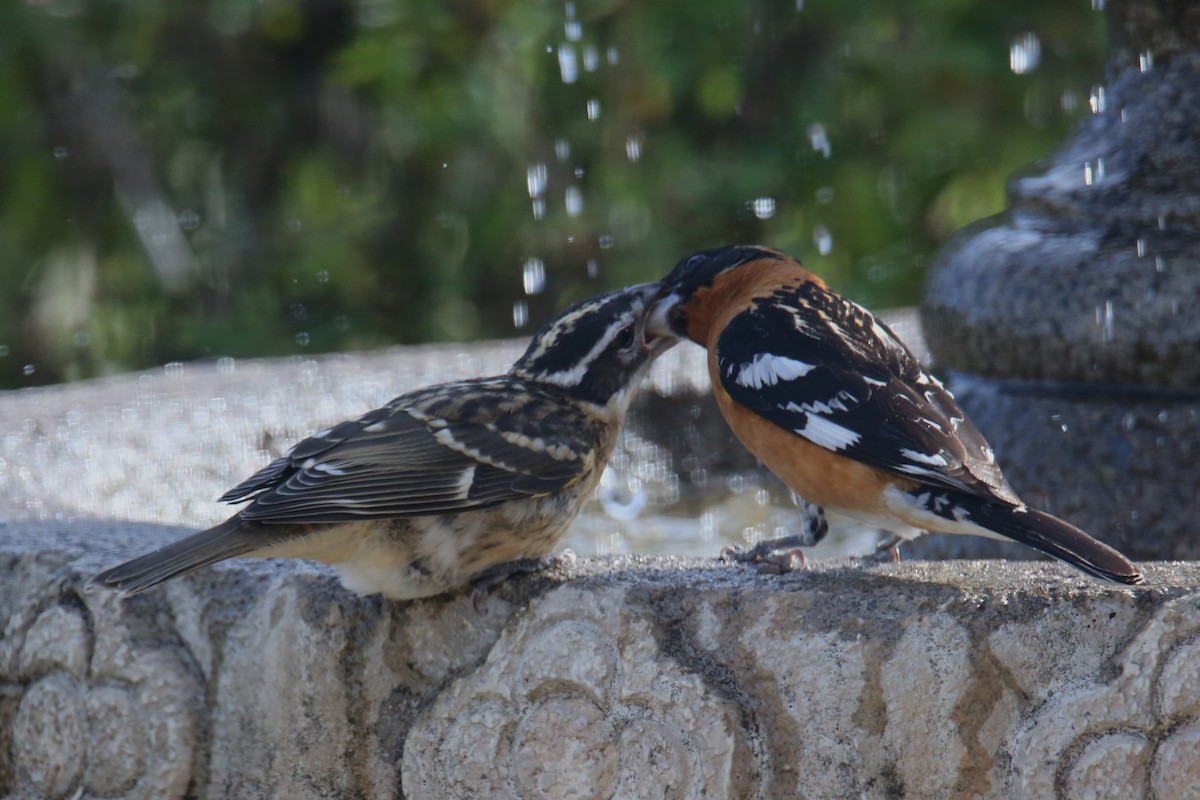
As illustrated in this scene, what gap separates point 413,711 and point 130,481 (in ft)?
5.00

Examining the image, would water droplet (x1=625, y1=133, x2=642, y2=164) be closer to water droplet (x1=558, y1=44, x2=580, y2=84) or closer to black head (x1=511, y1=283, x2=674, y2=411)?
water droplet (x1=558, y1=44, x2=580, y2=84)

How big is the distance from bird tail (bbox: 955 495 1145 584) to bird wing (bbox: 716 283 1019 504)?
0.12ft

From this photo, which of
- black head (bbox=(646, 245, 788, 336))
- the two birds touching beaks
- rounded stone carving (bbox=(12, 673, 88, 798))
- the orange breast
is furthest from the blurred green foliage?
rounded stone carving (bbox=(12, 673, 88, 798))

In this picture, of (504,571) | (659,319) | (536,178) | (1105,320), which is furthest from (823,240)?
(504,571)

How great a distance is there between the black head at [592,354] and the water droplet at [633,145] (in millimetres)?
4729

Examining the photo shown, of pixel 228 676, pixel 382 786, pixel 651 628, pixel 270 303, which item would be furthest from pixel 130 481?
pixel 270 303

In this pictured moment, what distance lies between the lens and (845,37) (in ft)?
25.0

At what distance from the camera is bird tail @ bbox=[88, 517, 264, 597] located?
2400 millimetres

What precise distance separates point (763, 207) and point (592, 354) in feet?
15.8

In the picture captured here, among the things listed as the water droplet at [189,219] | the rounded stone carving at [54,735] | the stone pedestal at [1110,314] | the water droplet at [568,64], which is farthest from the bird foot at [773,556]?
the water droplet at [189,219]

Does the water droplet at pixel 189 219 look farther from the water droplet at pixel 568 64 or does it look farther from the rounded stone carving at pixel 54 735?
the rounded stone carving at pixel 54 735

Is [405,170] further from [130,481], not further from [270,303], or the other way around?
[130,481]

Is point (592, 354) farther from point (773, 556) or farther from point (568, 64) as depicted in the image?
point (568, 64)

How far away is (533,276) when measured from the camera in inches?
323
